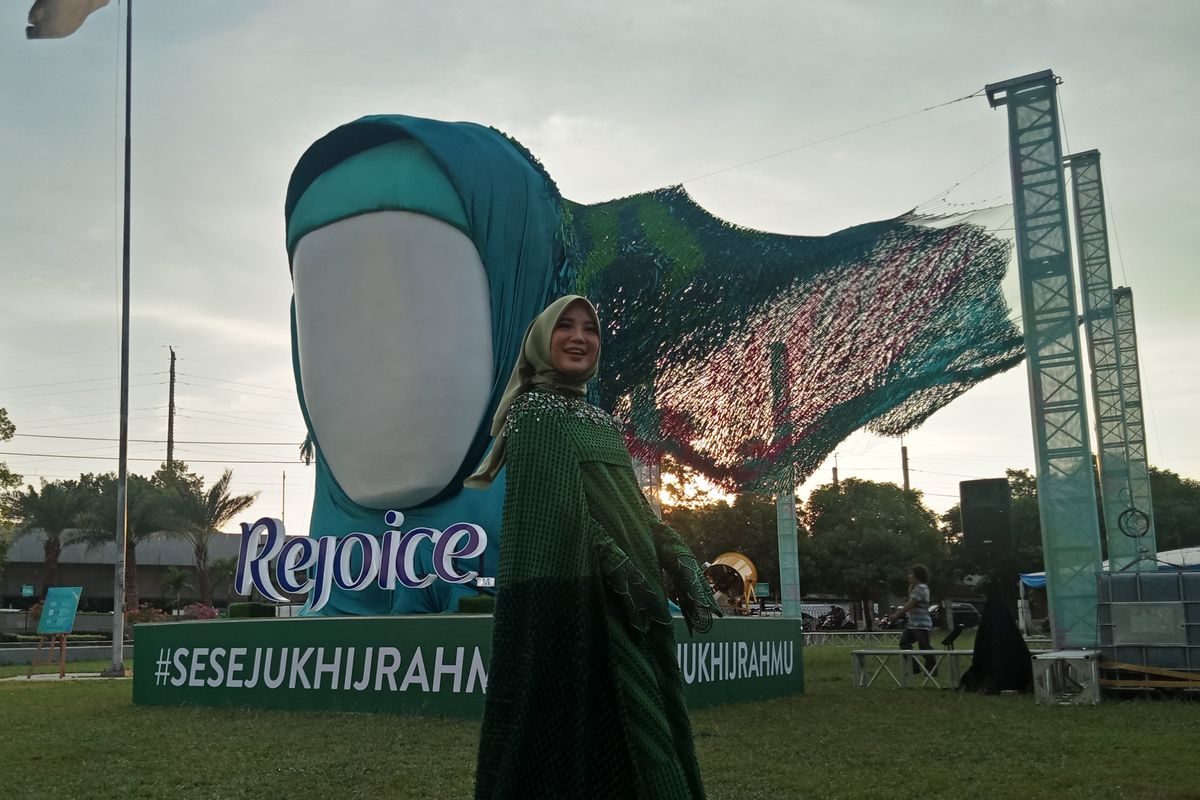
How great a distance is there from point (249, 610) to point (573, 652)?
9.58 m

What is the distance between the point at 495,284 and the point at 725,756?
6256mm

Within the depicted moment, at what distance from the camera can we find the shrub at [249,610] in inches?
447

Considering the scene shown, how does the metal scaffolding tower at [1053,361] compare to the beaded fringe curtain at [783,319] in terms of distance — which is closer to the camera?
the metal scaffolding tower at [1053,361]

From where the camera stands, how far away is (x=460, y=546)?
9.95 m

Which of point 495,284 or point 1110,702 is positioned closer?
point 1110,702

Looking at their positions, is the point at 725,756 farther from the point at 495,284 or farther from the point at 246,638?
the point at 495,284

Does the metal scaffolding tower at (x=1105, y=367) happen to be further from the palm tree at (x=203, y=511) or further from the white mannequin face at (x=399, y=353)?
the palm tree at (x=203, y=511)

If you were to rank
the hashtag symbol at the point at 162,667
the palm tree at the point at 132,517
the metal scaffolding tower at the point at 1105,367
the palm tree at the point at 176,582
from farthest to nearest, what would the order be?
the palm tree at the point at 176,582, the palm tree at the point at 132,517, the metal scaffolding tower at the point at 1105,367, the hashtag symbol at the point at 162,667

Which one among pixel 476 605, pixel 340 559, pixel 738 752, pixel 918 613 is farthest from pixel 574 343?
pixel 918 613

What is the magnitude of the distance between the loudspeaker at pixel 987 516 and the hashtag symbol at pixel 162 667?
899 centimetres

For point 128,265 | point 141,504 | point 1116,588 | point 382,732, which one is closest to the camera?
point 382,732

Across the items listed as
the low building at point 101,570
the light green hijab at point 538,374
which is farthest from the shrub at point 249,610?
the low building at point 101,570

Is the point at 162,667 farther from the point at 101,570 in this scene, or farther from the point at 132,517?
the point at 101,570

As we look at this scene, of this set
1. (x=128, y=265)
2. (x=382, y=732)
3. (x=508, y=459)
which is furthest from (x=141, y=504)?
(x=508, y=459)
